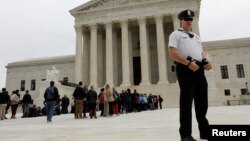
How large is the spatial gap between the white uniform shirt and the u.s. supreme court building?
25909 mm

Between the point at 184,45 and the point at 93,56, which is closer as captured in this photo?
the point at 184,45

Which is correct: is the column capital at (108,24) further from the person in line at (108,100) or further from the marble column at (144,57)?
the person in line at (108,100)

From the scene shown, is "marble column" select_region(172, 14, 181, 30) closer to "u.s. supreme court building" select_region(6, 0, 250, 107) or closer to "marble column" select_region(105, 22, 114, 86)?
"u.s. supreme court building" select_region(6, 0, 250, 107)

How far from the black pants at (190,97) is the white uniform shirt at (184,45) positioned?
0.26 m

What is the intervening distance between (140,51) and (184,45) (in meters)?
32.6

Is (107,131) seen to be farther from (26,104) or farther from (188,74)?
(26,104)

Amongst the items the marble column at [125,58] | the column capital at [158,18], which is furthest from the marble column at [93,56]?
the column capital at [158,18]

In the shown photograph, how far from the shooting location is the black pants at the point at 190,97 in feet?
11.8

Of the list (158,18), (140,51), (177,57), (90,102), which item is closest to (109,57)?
(140,51)

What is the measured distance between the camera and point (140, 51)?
119 feet

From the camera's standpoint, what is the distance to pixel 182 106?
12.0ft

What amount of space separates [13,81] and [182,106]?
56602 millimetres

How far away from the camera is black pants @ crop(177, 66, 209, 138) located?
3.59 m

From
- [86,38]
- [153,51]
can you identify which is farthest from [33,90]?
[153,51]
